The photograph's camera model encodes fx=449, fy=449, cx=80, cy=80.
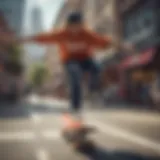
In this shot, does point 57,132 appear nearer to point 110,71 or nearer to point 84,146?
point 84,146

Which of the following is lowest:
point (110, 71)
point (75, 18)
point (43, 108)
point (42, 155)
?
point (42, 155)

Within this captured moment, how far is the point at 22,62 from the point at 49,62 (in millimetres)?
85

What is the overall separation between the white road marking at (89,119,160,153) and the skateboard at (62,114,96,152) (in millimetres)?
28

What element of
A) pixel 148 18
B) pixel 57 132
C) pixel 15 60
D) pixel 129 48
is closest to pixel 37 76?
pixel 15 60

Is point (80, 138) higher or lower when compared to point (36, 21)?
lower

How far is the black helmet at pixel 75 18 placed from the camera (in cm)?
133

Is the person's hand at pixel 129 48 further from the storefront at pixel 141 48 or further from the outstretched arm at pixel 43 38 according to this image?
the outstretched arm at pixel 43 38

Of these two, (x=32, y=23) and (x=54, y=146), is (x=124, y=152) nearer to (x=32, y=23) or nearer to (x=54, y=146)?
(x=54, y=146)

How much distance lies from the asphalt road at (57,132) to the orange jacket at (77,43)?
154mm

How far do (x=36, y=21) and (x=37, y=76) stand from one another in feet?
0.53

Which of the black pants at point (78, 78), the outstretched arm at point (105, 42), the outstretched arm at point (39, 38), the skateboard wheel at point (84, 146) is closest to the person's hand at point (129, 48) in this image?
the outstretched arm at point (105, 42)

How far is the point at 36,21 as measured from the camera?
131 centimetres

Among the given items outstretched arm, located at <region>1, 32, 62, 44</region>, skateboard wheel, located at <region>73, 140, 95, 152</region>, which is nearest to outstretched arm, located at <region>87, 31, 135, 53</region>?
outstretched arm, located at <region>1, 32, 62, 44</region>

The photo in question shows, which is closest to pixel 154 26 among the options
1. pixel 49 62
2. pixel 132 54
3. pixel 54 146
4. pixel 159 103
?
pixel 132 54
